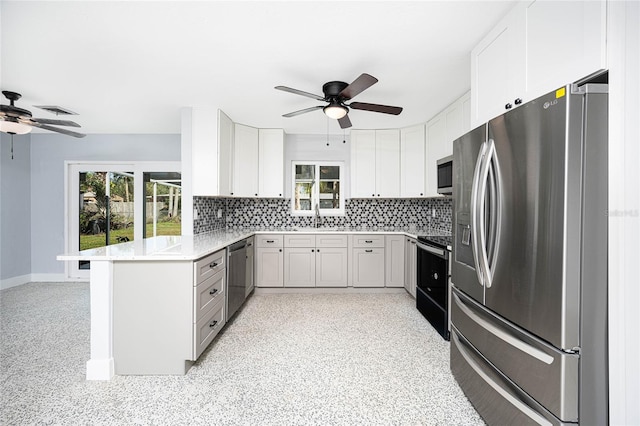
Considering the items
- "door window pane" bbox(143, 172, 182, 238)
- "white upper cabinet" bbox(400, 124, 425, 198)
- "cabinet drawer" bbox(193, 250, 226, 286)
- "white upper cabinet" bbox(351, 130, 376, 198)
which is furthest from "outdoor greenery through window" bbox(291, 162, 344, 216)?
"cabinet drawer" bbox(193, 250, 226, 286)

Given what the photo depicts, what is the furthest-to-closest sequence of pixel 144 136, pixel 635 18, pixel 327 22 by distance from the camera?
pixel 144 136, pixel 327 22, pixel 635 18

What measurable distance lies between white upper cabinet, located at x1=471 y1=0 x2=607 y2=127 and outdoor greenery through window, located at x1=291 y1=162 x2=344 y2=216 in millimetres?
2843

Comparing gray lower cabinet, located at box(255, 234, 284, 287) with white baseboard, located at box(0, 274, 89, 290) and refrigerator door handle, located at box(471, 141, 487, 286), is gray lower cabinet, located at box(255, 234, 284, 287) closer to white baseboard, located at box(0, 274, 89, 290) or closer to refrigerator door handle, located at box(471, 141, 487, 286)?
refrigerator door handle, located at box(471, 141, 487, 286)

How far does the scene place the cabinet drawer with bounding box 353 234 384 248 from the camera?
407 cm

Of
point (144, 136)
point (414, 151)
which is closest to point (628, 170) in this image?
point (414, 151)

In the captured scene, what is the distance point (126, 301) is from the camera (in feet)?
6.76

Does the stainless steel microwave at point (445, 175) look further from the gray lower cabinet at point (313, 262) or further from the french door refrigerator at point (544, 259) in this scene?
the gray lower cabinet at point (313, 262)

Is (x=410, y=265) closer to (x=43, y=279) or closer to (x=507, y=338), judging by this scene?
(x=507, y=338)

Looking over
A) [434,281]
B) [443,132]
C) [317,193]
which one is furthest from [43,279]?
[443,132]

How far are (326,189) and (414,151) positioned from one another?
148cm

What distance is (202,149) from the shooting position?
3361mm

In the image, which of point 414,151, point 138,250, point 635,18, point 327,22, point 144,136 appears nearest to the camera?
point 635,18

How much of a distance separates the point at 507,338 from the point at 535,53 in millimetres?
1400

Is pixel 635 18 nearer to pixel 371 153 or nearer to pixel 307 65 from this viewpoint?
pixel 307 65
